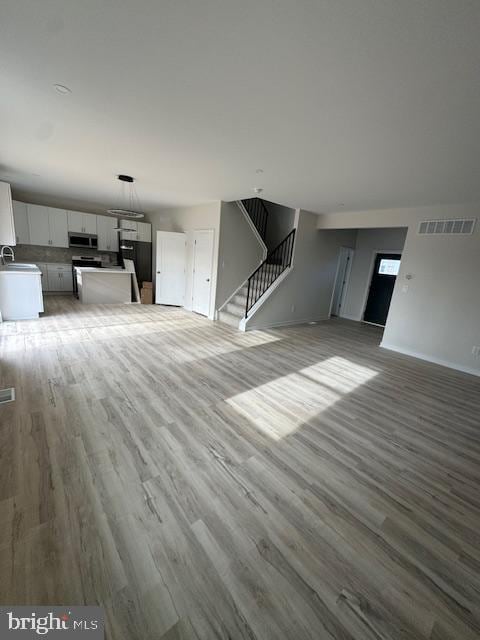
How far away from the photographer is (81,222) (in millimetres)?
7734

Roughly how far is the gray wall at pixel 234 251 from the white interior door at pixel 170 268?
1637 millimetres

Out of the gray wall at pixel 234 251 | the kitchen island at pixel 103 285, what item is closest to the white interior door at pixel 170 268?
the kitchen island at pixel 103 285

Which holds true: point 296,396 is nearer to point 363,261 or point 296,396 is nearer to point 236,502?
point 236,502

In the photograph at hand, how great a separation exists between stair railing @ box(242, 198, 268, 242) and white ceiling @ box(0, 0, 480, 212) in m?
3.29

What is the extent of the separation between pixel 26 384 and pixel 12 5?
10.1ft

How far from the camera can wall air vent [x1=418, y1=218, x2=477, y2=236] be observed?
14.5 feet

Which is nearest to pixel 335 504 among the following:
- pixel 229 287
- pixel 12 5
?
pixel 12 5

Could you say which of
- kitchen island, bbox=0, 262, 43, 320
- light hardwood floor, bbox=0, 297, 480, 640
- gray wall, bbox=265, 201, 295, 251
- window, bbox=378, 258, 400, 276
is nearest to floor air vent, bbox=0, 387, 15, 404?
light hardwood floor, bbox=0, 297, 480, 640

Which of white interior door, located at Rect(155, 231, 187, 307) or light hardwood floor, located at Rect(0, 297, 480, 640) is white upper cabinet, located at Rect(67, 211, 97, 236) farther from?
light hardwood floor, located at Rect(0, 297, 480, 640)

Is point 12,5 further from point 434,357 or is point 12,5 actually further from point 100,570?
point 434,357

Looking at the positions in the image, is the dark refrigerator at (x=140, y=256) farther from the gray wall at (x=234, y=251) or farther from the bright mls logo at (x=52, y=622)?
the bright mls logo at (x=52, y=622)

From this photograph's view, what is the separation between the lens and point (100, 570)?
4.19ft

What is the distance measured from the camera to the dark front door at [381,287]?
732 cm

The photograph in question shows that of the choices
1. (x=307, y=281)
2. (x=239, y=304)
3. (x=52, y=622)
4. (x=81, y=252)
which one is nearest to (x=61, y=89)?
(x=52, y=622)
